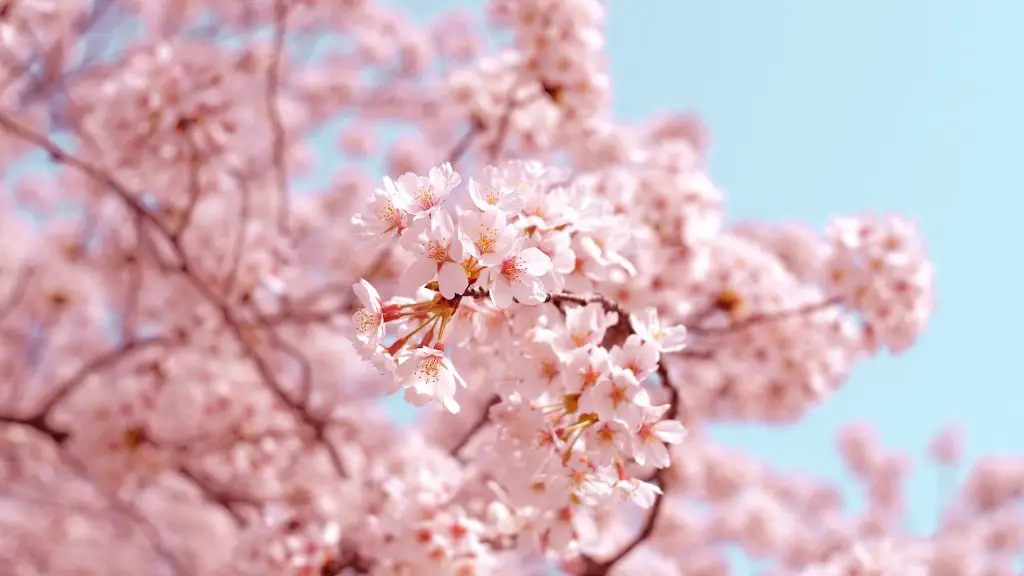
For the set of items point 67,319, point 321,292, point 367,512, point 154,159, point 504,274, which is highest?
point 67,319

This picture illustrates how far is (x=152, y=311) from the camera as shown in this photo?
5.80 m

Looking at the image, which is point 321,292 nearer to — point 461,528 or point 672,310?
point 672,310

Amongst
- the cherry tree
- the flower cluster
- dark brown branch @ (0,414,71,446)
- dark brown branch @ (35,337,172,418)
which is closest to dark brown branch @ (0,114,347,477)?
the cherry tree

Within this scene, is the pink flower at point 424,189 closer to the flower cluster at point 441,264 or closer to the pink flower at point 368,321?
the flower cluster at point 441,264

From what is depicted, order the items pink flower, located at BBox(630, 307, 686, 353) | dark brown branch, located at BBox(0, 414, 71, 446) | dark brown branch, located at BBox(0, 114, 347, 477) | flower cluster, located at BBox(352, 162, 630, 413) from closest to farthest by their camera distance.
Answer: flower cluster, located at BBox(352, 162, 630, 413), pink flower, located at BBox(630, 307, 686, 353), dark brown branch, located at BBox(0, 114, 347, 477), dark brown branch, located at BBox(0, 414, 71, 446)

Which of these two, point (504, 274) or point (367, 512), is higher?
Result: point (367, 512)

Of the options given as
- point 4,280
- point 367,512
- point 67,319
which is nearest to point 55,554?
point 67,319

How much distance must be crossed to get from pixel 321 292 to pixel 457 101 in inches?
66.4

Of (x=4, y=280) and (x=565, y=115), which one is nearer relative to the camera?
(x=565, y=115)

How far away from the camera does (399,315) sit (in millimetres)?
1613

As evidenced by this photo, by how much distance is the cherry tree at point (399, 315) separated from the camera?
1752 mm

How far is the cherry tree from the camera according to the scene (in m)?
1.75

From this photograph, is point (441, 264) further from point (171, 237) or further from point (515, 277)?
point (171, 237)

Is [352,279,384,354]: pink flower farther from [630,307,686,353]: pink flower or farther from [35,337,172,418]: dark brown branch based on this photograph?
[35,337,172,418]: dark brown branch
